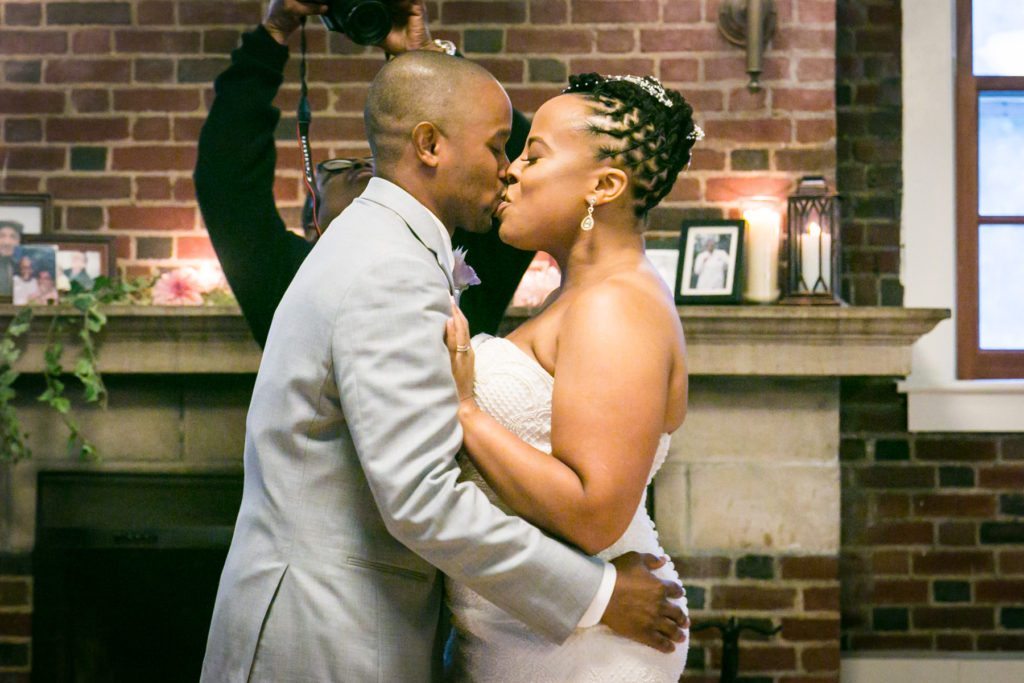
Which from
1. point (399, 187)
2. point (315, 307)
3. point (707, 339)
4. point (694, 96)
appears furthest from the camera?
point (694, 96)

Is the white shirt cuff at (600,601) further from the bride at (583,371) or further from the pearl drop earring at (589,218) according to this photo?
the pearl drop earring at (589,218)

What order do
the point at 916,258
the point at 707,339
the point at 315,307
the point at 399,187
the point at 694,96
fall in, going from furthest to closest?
the point at 916,258 → the point at 694,96 → the point at 707,339 → the point at 399,187 → the point at 315,307

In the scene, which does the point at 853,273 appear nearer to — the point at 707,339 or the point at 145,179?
the point at 707,339

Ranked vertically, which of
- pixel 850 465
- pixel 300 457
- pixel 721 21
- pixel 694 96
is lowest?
pixel 850 465

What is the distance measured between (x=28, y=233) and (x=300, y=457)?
2.12 m

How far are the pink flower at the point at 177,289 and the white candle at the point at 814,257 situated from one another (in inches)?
64.5

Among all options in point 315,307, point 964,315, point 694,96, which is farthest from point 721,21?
point 315,307

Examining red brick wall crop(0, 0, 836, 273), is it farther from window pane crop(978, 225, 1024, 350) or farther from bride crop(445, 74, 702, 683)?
bride crop(445, 74, 702, 683)

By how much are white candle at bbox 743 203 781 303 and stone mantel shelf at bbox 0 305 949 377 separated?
Result: 8 centimetres

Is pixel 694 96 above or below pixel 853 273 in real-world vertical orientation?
above

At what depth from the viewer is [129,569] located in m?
3.15

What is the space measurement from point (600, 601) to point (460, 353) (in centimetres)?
37

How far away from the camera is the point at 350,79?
317 cm

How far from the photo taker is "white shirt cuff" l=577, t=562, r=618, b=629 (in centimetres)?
139
